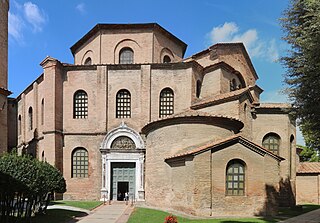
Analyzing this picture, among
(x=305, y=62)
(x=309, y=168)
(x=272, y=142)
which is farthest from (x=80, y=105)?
(x=309, y=168)

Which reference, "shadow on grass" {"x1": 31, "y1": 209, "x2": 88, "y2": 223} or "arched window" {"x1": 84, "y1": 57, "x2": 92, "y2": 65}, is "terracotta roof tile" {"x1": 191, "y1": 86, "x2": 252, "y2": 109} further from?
"arched window" {"x1": 84, "y1": 57, "x2": 92, "y2": 65}

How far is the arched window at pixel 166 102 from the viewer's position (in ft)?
87.0

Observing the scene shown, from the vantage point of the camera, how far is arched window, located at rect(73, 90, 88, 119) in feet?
89.2

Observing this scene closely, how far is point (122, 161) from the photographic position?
25.8m

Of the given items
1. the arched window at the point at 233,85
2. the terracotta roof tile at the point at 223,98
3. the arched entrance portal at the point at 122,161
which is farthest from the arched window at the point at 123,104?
the arched window at the point at 233,85

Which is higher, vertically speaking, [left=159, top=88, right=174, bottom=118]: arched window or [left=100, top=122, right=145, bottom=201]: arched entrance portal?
[left=159, top=88, right=174, bottom=118]: arched window

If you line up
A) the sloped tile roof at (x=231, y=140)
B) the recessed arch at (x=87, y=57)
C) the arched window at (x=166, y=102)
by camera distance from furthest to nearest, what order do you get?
the recessed arch at (x=87, y=57)
the arched window at (x=166, y=102)
the sloped tile roof at (x=231, y=140)

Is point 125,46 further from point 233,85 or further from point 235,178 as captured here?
point 235,178

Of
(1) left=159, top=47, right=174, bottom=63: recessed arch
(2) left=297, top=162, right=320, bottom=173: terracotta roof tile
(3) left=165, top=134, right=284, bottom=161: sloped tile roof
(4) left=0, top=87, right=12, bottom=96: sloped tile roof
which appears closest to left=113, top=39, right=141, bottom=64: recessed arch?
(1) left=159, top=47, right=174, bottom=63: recessed arch

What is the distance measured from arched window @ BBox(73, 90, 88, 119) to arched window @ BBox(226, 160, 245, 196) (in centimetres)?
1373

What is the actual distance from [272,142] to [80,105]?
15742 millimetres

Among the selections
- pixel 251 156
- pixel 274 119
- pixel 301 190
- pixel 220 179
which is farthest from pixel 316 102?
pixel 301 190

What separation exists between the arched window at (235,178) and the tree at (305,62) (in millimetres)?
4190

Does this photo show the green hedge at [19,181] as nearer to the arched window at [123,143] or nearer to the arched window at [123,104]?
the arched window at [123,143]
